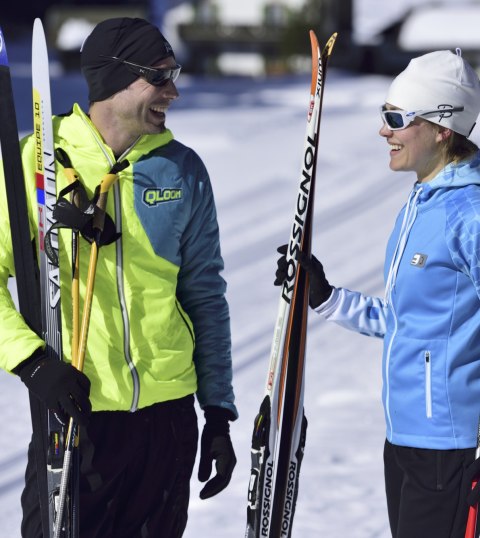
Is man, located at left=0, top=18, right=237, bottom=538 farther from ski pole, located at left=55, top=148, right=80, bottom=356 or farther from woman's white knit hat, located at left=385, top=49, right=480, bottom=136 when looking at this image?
woman's white knit hat, located at left=385, top=49, right=480, bottom=136

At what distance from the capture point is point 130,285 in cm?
300

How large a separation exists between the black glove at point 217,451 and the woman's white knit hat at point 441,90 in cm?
98

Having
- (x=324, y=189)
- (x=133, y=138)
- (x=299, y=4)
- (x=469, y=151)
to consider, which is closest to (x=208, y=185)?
(x=133, y=138)

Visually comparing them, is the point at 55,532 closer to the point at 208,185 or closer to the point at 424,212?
the point at 208,185

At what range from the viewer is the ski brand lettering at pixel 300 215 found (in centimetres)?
330

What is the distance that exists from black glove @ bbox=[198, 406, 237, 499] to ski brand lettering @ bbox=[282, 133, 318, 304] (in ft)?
1.25

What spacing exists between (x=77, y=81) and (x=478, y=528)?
15.9 metres

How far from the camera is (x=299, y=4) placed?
2620 centimetres

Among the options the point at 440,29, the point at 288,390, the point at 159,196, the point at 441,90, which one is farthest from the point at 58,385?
the point at 440,29

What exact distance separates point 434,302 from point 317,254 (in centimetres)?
581

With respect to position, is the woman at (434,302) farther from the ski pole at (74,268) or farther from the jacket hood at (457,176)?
the ski pole at (74,268)

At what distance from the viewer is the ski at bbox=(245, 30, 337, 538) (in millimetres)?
3314

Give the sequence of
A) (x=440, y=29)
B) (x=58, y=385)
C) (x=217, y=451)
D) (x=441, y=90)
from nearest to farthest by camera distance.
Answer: (x=58, y=385) < (x=441, y=90) < (x=217, y=451) < (x=440, y=29)

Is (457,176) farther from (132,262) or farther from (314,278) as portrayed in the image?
(132,262)
